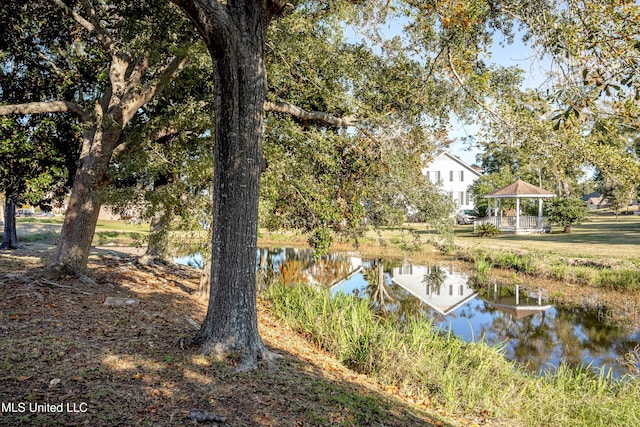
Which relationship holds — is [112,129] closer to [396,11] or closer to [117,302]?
[117,302]

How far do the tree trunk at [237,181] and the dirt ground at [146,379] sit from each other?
42 centimetres

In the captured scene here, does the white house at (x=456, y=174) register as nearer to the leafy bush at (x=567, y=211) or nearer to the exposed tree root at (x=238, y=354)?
the leafy bush at (x=567, y=211)

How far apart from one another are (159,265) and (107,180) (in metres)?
4.66

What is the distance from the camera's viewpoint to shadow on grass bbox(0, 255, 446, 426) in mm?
3588

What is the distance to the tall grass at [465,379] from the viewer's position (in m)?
5.86

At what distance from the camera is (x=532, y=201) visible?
123 ft

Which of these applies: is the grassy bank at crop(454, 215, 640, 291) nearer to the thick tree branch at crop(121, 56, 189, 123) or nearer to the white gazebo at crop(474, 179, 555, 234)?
the white gazebo at crop(474, 179, 555, 234)

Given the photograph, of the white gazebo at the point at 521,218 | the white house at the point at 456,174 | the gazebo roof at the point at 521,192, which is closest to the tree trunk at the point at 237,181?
the white gazebo at the point at 521,218

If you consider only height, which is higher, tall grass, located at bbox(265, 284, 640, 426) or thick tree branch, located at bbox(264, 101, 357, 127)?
thick tree branch, located at bbox(264, 101, 357, 127)

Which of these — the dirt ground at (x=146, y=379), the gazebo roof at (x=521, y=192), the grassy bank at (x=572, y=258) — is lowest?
the dirt ground at (x=146, y=379)

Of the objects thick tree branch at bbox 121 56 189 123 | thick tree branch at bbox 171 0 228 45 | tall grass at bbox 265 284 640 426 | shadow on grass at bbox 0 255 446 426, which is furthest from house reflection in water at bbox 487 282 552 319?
thick tree branch at bbox 171 0 228 45

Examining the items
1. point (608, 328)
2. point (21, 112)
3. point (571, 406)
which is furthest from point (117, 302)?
point (608, 328)

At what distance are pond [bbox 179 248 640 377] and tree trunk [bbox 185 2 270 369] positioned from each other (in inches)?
195

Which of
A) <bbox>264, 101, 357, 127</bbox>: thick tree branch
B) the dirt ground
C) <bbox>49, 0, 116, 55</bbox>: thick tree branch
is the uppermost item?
<bbox>49, 0, 116, 55</bbox>: thick tree branch
